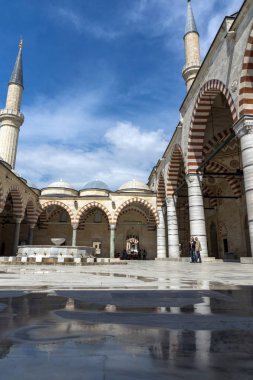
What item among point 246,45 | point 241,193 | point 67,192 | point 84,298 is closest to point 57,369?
point 84,298

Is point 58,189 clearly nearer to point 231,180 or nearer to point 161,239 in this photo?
point 161,239

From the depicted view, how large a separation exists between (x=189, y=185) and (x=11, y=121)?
14.8 meters

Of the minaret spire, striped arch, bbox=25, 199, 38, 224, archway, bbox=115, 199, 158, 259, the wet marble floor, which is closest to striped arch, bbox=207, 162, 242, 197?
Answer: archway, bbox=115, 199, 158, 259

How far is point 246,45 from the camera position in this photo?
7523 millimetres

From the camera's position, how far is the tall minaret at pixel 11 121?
20219 mm

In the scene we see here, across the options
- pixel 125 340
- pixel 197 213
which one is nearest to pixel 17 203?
pixel 197 213

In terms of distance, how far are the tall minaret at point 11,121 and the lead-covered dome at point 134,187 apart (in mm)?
8873

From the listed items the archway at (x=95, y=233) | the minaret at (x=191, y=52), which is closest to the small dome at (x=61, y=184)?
the archway at (x=95, y=233)

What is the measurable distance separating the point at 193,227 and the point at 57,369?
10769mm

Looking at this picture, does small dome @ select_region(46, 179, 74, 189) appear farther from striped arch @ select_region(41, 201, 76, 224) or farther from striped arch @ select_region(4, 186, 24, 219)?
striped arch @ select_region(4, 186, 24, 219)

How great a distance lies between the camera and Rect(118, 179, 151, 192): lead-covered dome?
22953mm

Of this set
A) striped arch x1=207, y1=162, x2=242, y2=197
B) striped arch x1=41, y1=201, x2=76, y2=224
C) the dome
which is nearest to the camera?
striped arch x1=207, y1=162, x2=242, y2=197

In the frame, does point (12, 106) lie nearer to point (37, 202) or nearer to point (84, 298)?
point (37, 202)

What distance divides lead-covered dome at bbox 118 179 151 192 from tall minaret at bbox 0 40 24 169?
349 inches
